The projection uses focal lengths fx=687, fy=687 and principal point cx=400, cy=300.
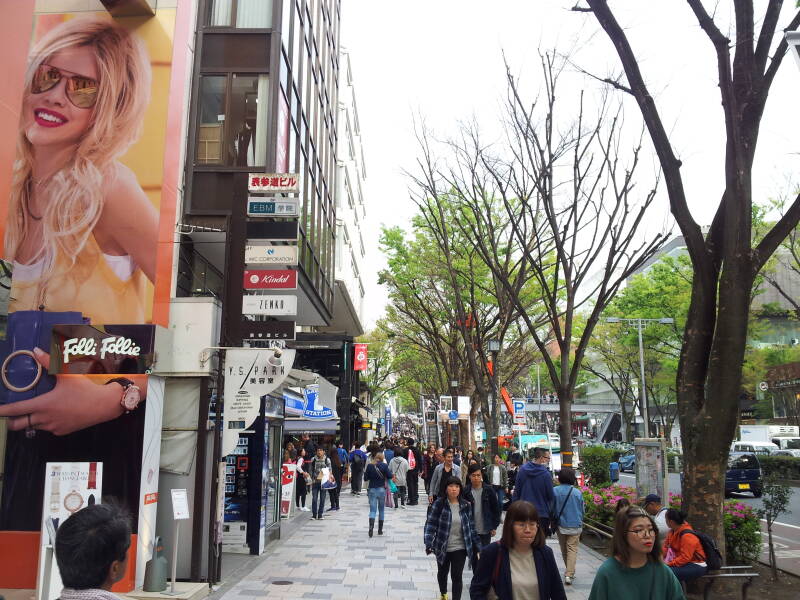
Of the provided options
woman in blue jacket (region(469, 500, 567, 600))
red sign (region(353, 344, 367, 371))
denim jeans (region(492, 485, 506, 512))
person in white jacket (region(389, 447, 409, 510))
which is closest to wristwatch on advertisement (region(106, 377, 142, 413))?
denim jeans (region(492, 485, 506, 512))

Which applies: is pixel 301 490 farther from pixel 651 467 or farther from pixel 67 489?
pixel 67 489

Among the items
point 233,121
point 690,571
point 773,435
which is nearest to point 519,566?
point 690,571

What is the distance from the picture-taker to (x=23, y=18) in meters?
9.02

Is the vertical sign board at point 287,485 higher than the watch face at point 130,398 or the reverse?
the reverse

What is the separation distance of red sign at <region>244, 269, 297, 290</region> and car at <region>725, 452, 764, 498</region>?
18.7 m

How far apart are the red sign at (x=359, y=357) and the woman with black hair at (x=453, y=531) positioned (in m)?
30.2

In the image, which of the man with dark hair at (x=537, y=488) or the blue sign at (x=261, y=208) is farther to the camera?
the blue sign at (x=261, y=208)

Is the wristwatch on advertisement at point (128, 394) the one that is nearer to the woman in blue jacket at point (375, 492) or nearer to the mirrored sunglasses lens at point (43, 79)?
the mirrored sunglasses lens at point (43, 79)

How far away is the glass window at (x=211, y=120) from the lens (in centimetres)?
1470

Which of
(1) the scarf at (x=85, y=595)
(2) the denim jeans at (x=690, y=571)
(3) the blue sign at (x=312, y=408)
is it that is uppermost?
(3) the blue sign at (x=312, y=408)

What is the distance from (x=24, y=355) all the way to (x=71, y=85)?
4.49 metres

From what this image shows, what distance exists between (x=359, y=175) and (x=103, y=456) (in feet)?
122

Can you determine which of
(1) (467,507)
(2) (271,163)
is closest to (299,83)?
(2) (271,163)

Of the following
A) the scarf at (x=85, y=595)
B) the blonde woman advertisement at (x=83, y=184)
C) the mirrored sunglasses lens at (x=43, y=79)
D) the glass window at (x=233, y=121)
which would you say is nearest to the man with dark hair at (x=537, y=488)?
the blonde woman advertisement at (x=83, y=184)
